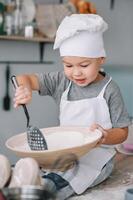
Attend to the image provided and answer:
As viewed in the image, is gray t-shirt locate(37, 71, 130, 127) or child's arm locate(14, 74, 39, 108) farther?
gray t-shirt locate(37, 71, 130, 127)

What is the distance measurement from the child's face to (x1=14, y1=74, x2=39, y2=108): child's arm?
4.5 inches

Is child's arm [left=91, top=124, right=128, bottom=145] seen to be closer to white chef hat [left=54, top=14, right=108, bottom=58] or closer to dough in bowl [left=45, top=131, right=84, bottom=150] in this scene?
dough in bowl [left=45, top=131, right=84, bottom=150]

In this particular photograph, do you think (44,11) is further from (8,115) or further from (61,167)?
(61,167)

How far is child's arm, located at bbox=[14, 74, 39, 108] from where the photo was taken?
3.10 ft

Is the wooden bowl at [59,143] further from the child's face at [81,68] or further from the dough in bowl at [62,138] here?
the child's face at [81,68]

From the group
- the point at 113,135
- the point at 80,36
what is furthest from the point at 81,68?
the point at 113,135

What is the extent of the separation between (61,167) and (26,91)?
0.20m

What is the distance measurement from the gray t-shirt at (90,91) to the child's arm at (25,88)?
0.07 ft

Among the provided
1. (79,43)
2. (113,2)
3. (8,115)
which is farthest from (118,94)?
(113,2)

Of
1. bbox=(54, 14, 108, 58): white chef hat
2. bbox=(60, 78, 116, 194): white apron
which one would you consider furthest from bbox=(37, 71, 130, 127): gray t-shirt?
bbox=(54, 14, 108, 58): white chef hat

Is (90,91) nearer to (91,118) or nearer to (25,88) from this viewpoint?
(91,118)

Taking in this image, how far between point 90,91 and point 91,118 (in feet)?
0.25

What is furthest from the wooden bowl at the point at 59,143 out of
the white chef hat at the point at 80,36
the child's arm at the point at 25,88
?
the white chef hat at the point at 80,36

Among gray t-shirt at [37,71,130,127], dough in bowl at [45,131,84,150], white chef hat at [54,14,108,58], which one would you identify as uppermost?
white chef hat at [54,14,108,58]
